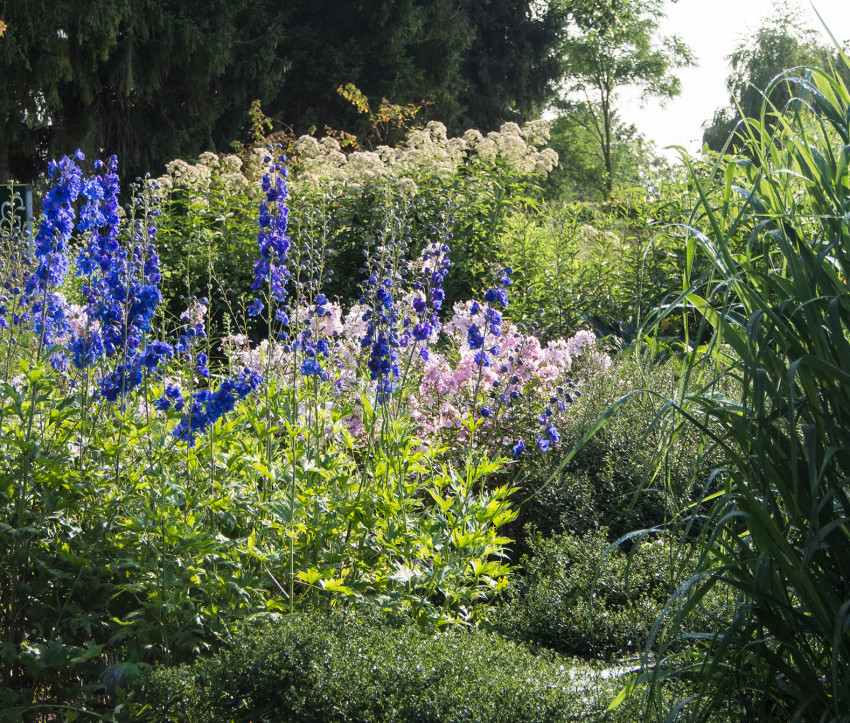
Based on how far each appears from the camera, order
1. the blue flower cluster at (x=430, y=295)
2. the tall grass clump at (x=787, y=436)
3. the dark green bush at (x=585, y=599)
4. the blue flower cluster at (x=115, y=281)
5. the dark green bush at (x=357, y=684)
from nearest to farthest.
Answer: the tall grass clump at (x=787, y=436) → the dark green bush at (x=357, y=684) → the blue flower cluster at (x=115, y=281) → the dark green bush at (x=585, y=599) → the blue flower cluster at (x=430, y=295)

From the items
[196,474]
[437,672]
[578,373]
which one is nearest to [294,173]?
[578,373]

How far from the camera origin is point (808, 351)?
178cm

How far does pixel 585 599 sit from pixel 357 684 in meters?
1.48

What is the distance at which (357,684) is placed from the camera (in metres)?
2.17

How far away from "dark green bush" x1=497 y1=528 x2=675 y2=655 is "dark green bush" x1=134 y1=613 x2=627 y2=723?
2.50 feet

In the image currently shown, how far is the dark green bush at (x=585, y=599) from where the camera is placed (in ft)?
10.5

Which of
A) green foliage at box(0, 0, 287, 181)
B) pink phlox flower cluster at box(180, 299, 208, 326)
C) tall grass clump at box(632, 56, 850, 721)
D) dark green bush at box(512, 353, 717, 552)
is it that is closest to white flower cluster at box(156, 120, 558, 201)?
dark green bush at box(512, 353, 717, 552)

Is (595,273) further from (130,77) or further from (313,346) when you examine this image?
(130,77)

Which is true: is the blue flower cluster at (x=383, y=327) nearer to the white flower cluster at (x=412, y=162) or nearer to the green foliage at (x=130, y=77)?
the white flower cluster at (x=412, y=162)

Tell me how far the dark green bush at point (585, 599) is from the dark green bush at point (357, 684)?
761 millimetres

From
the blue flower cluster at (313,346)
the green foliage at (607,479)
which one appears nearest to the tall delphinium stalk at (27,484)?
the blue flower cluster at (313,346)

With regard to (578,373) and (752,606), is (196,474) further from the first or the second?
(578,373)

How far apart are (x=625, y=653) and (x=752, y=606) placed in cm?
147

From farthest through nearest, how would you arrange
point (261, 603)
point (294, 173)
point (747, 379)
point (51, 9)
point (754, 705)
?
1. point (51, 9)
2. point (294, 173)
3. point (261, 603)
4. point (754, 705)
5. point (747, 379)
